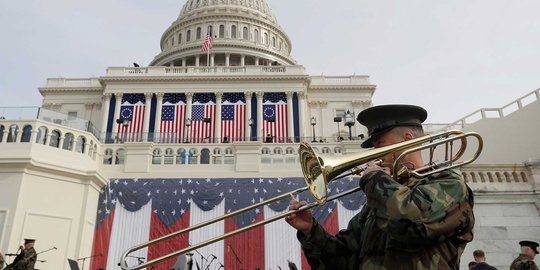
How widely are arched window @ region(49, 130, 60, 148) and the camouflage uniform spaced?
5.94m

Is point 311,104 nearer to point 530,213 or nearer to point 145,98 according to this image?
point 145,98

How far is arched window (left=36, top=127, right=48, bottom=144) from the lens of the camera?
1308 centimetres

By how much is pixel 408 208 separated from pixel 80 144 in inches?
550

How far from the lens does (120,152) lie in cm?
1488

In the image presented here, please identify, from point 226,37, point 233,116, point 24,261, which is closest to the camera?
point 24,261

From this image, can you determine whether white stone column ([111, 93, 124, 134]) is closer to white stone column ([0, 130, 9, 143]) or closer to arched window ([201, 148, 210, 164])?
white stone column ([0, 130, 9, 143])

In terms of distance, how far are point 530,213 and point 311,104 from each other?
31480 mm

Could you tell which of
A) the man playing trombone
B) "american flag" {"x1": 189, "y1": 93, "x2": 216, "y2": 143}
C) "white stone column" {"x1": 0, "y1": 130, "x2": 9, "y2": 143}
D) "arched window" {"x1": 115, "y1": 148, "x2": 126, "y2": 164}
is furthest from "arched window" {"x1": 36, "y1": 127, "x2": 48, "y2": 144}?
"american flag" {"x1": 189, "y1": 93, "x2": 216, "y2": 143}

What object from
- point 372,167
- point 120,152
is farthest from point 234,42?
point 372,167

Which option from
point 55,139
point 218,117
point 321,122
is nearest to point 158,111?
point 218,117

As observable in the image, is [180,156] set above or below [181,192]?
above

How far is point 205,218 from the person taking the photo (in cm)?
1340

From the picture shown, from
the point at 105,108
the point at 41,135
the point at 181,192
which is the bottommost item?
the point at 181,192

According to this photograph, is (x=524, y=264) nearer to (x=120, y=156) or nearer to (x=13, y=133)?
(x=120, y=156)
